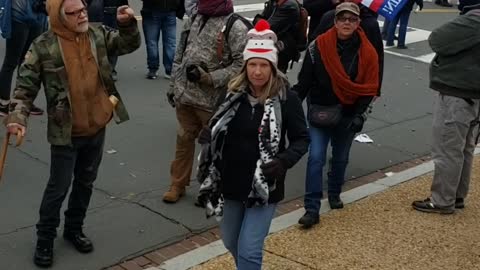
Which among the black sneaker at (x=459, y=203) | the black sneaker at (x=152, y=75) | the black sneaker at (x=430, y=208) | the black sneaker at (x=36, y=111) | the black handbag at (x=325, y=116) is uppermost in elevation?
the black handbag at (x=325, y=116)

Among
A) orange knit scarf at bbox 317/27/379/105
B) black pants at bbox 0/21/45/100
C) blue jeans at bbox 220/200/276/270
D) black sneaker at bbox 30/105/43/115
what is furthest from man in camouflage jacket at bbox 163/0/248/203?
black sneaker at bbox 30/105/43/115

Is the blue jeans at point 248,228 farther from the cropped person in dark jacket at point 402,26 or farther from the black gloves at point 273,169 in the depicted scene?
the cropped person in dark jacket at point 402,26

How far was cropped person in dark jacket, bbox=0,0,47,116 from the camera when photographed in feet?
24.1

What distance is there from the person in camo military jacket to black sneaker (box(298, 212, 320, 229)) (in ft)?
5.45

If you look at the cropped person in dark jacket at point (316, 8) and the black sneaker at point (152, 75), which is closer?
the cropped person in dark jacket at point (316, 8)

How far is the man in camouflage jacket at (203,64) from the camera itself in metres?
5.65

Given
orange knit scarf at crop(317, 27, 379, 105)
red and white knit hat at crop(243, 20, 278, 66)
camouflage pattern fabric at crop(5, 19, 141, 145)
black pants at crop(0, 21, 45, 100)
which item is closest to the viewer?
red and white knit hat at crop(243, 20, 278, 66)

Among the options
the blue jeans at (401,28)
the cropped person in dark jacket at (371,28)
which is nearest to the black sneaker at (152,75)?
the cropped person in dark jacket at (371,28)

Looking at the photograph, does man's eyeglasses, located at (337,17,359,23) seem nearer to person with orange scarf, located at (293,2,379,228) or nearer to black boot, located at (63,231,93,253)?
person with orange scarf, located at (293,2,379,228)

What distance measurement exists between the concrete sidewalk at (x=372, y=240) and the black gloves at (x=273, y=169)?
1.12m

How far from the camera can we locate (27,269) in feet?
15.9

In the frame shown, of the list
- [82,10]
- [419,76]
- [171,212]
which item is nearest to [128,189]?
[171,212]

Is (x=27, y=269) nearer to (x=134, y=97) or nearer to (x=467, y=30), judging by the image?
(x=467, y=30)

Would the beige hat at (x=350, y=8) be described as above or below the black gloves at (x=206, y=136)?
above
